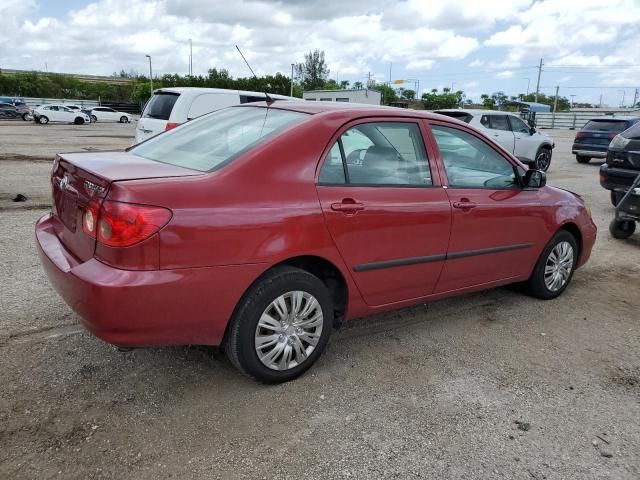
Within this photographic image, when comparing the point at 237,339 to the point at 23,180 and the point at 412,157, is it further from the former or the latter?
the point at 23,180

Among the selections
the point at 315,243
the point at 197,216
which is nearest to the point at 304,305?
the point at 315,243

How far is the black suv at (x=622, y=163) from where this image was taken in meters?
7.77

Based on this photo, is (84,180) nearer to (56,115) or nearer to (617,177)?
(617,177)

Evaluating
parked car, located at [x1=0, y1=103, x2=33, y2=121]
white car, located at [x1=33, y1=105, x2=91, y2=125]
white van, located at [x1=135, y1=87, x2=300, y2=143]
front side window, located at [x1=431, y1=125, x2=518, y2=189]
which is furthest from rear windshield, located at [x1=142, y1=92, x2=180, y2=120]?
parked car, located at [x1=0, y1=103, x2=33, y2=121]

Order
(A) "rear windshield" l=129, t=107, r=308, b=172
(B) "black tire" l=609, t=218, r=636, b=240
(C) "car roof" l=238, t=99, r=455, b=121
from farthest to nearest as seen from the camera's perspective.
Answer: (B) "black tire" l=609, t=218, r=636, b=240, (C) "car roof" l=238, t=99, r=455, b=121, (A) "rear windshield" l=129, t=107, r=308, b=172

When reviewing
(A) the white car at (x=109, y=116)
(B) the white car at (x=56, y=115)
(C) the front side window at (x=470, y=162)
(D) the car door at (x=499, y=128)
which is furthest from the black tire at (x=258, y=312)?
(A) the white car at (x=109, y=116)

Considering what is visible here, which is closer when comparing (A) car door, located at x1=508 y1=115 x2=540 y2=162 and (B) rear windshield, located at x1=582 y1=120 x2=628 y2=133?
(A) car door, located at x1=508 y1=115 x2=540 y2=162

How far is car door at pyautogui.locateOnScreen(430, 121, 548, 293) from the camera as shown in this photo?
380 centimetres

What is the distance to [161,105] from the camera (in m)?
10.0

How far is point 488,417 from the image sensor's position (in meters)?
2.93

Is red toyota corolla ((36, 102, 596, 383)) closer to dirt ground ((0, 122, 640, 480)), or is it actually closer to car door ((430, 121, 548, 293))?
car door ((430, 121, 548, 293))

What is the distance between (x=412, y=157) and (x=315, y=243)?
1064 millimetres

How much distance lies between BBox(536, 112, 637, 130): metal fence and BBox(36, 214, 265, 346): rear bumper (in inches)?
2013

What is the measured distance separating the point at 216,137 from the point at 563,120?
52.4 meters
